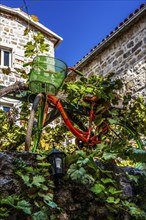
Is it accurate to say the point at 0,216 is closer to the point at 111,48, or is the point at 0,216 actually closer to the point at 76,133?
the point at 76,133

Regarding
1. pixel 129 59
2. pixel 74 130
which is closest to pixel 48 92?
pixel 74 130

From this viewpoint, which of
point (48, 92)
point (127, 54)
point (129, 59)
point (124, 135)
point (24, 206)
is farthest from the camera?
point (127, 54)

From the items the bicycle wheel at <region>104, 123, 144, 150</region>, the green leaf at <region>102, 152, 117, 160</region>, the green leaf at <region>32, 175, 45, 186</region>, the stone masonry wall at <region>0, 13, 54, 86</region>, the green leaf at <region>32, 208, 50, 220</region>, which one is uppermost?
the stone masonry wall at <region>0, 13, 54, 86</region>

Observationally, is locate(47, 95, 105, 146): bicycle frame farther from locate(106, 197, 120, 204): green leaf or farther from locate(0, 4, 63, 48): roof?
locate(0, 4, 63, 48): roof

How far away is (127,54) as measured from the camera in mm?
8914

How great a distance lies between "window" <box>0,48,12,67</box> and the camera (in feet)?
34.2

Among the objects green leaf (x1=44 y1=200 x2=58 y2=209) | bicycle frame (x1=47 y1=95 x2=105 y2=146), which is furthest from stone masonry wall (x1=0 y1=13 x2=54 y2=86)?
green leaf (x1=44 y1=200 x2=58 y2=209)

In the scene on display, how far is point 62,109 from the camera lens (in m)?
4.22

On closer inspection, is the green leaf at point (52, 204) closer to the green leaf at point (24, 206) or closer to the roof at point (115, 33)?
the green leaf at point (24, 206)

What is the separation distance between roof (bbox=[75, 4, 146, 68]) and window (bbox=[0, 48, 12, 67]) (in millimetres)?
1904

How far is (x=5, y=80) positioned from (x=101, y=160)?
6921 mm

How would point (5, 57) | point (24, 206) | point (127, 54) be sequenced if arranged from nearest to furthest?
point (24, 206) → point (127, 54) → point (5, 57)

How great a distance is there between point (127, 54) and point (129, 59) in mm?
172

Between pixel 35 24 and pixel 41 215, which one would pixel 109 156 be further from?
pixel 35 24
